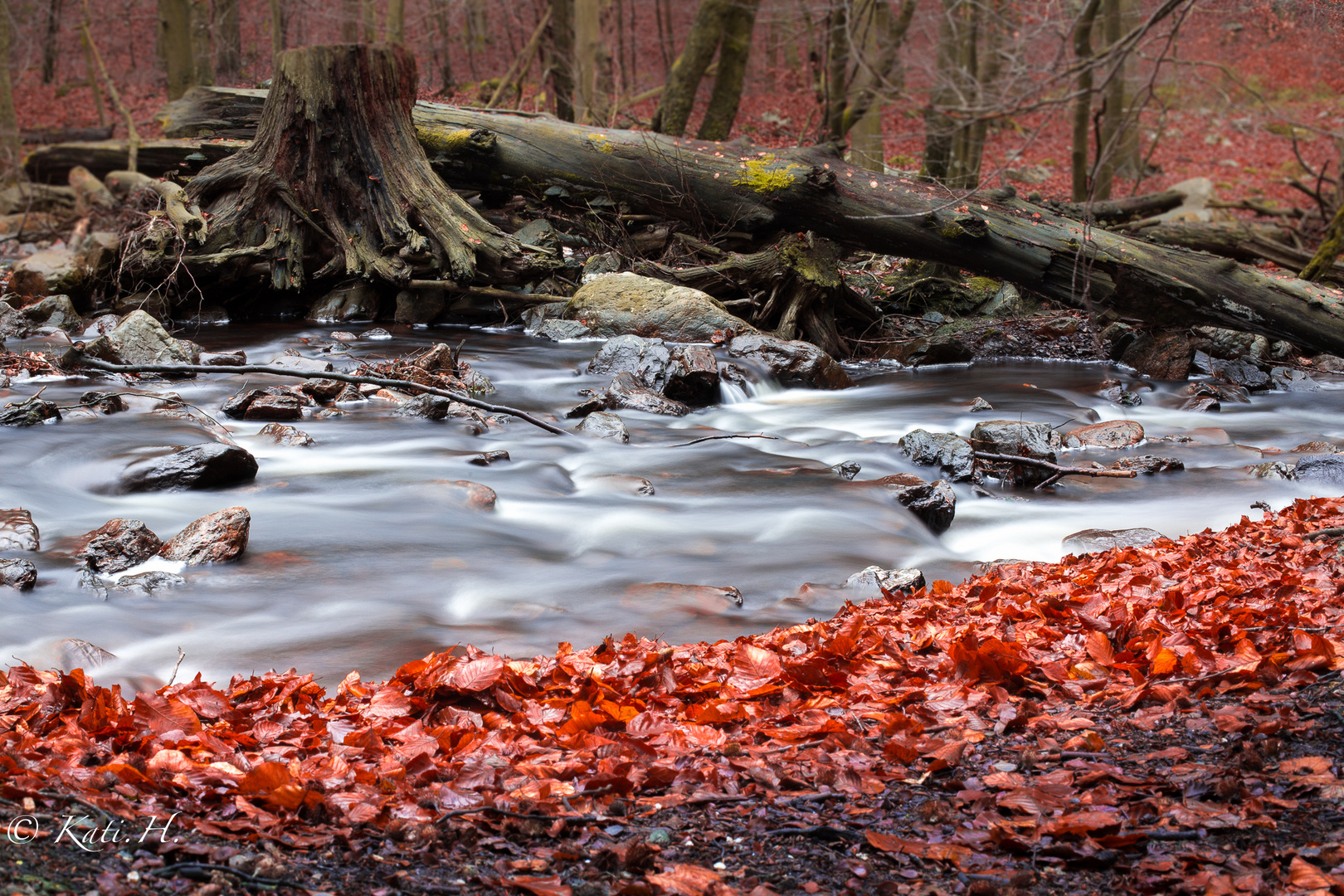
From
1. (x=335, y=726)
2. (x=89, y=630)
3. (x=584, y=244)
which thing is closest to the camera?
(x=335, y=726)

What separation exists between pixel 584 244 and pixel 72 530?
8305 millimetres

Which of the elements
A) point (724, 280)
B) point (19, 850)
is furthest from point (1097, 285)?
point (19, 850)

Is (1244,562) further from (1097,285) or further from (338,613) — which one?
(1097,285)

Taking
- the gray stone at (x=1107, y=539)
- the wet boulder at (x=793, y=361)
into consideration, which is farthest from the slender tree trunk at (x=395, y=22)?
the gray stone at (x=1107, y=539)

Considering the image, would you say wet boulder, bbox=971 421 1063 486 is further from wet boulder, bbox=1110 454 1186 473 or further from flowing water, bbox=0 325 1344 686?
wet boulder, bbox=1110 454 1186 473

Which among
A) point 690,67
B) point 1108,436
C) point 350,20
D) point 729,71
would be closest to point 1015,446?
point 1108,436

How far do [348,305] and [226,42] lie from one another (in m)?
16.7

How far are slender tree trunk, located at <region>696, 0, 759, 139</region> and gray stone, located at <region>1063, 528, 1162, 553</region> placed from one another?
11694mm

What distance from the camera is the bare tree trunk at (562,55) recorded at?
1850 cm

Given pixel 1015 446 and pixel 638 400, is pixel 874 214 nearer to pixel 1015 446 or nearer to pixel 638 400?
pixel 638 400

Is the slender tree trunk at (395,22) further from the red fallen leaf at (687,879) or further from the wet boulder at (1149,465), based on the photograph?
the red fallen leaf at (687,879)

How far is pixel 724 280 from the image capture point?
11406mm

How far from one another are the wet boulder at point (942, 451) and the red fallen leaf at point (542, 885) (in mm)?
5562

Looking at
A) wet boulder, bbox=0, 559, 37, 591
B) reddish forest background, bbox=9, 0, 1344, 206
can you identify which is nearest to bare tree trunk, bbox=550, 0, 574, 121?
reddish forest background, bbox=9, 0, 1344, 206
